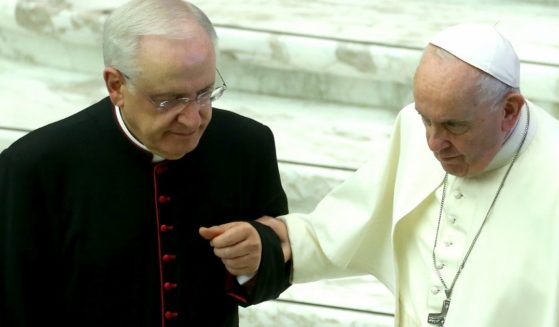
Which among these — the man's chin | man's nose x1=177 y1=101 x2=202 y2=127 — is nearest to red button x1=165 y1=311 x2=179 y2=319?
man's nose x1=177 y1=101 x2=202 y2=127

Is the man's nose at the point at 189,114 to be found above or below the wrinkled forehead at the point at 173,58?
below

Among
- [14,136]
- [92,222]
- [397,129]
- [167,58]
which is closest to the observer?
[167,58]

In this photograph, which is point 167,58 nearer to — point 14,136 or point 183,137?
point 183,137

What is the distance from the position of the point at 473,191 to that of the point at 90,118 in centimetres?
91

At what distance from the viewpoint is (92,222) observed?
2.66 metres

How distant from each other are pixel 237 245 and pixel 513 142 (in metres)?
0.68

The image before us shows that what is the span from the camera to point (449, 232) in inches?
110

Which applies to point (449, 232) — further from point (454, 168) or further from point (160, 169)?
point (160, 169)

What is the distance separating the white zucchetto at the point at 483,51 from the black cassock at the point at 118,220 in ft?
1.80

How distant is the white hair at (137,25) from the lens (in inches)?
95.7

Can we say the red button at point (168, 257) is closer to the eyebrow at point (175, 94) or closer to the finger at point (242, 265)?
the finger at point (242, 265)

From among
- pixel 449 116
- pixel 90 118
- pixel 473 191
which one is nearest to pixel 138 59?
pixel 90 118

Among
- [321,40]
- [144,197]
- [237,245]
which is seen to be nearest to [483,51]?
[237,245]

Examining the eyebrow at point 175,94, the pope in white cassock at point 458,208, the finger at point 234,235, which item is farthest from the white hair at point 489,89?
the finger at point 234,235
